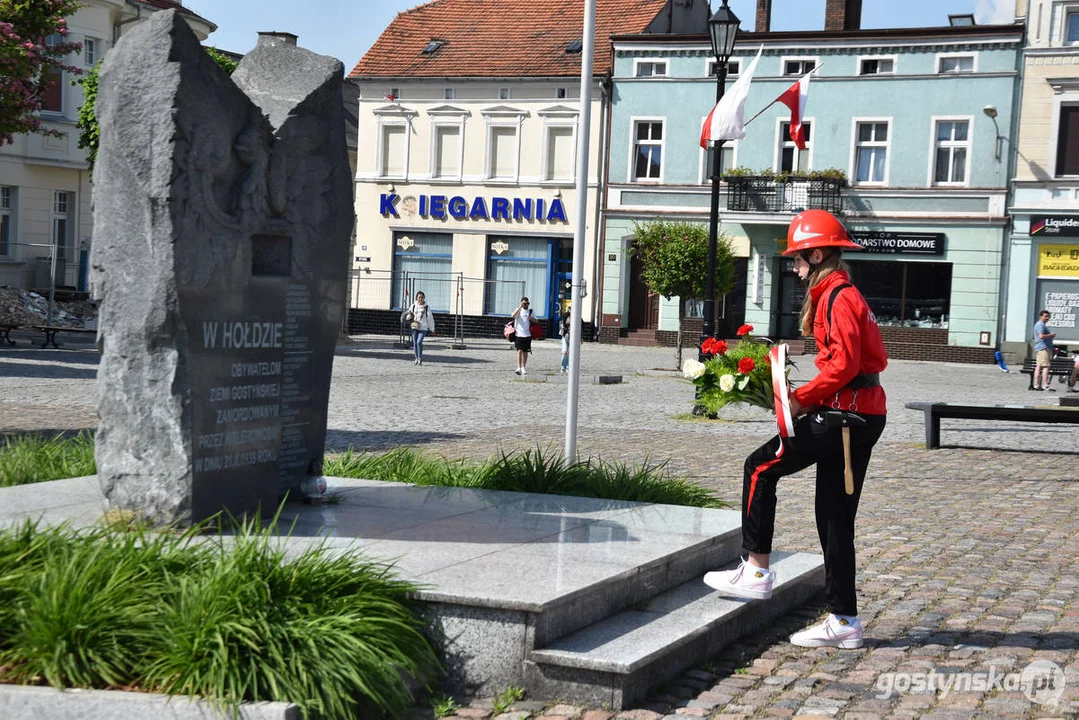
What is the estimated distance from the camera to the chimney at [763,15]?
43.8 meters

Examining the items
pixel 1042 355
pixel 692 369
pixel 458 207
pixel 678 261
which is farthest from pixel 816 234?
pixel 458 207

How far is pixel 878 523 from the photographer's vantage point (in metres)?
9.98

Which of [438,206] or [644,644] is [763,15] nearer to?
[438,206]

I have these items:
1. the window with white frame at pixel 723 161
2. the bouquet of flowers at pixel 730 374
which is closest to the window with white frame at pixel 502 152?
the window with white frame at pixel 723 161

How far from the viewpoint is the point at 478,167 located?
4491 centimetres

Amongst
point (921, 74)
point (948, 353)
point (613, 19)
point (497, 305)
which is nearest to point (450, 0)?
point (613, 19)

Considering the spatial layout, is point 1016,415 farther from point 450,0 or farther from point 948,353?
point 450,0

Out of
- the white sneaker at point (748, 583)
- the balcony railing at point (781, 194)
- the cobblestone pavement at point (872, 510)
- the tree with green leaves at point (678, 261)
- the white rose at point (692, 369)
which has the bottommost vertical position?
the cobblestone pavement at point (872, 510)

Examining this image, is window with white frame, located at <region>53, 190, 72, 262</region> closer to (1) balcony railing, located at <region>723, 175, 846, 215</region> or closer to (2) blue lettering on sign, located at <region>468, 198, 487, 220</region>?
(2) blue lettering on sign, located at <region>468, 198, 487, 220</region>

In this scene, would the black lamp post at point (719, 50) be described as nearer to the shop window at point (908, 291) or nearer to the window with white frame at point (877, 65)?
the shop window at point (908, 291)

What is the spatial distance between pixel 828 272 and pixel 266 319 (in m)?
2.87

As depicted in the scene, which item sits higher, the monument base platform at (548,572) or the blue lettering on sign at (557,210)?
the blue lettering on sign at (557,210)

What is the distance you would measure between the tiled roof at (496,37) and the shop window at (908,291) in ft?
35.3

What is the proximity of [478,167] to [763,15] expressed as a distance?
10.3 metres
